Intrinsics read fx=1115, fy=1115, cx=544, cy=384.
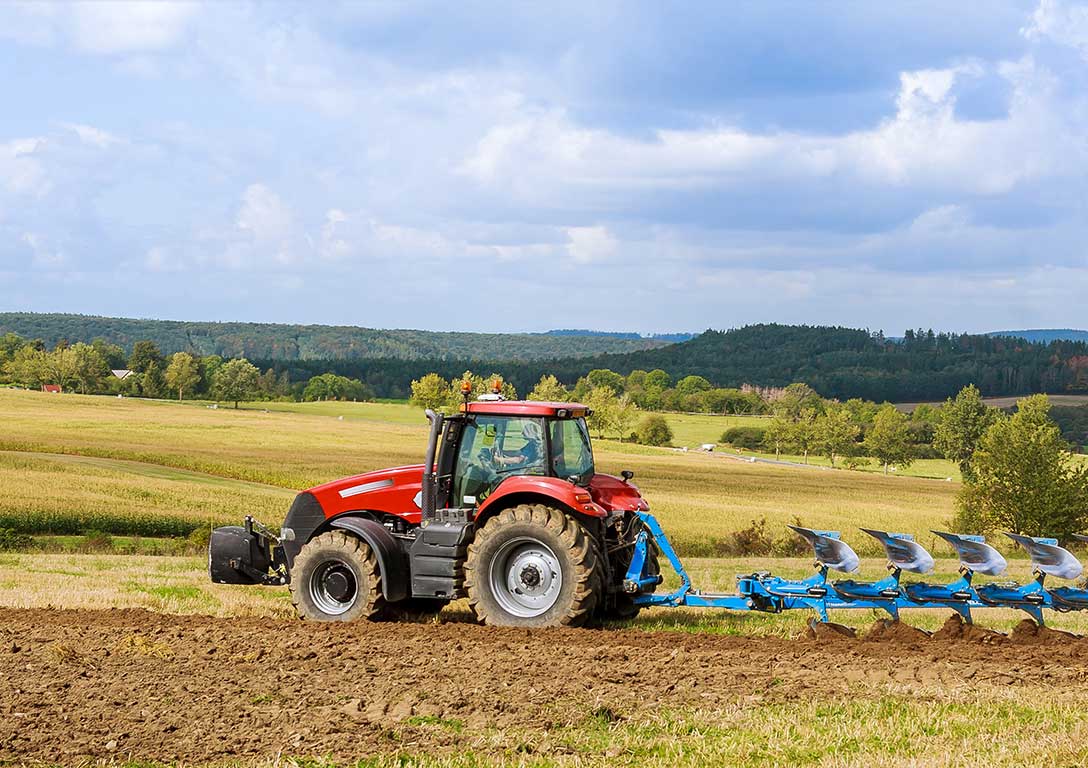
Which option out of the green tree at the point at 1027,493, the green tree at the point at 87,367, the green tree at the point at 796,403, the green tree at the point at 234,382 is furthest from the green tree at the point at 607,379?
the green tree at the point at 1027,493

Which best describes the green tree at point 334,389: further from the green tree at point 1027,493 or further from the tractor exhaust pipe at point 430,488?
the tractor exhaust pipe at point 430,488

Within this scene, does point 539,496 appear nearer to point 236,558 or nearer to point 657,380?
point 236,558

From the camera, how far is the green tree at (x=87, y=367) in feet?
394

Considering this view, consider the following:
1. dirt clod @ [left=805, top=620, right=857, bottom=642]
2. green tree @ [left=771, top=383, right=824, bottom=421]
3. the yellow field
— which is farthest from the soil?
green tree @ [left=771, top=383, right=824, bottom=421]

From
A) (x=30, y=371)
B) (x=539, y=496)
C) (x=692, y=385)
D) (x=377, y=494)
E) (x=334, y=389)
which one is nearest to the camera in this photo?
(x=539, y=496)

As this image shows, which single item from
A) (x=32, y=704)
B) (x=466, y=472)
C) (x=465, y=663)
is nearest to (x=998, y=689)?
(x=465, y=663)

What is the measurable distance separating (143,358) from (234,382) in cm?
1771

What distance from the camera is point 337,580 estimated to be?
448 inches

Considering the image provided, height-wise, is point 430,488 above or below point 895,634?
above

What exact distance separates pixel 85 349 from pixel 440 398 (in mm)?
49379

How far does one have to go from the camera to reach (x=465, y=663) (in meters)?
8.87

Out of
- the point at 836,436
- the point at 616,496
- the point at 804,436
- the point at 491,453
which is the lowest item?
the point at 804,436

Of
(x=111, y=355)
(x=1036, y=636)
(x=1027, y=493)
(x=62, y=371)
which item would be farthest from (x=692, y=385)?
(x=1036, y=636)

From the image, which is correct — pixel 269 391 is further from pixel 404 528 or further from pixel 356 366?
pixel 404 528
